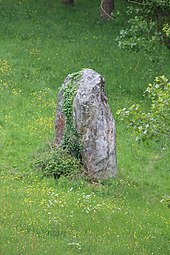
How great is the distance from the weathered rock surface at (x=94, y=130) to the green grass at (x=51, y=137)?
0.50 m

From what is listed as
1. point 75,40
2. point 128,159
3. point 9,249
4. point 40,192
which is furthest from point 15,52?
point 9,249

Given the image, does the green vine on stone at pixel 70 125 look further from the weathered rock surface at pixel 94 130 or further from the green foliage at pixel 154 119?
the green foliage at pixel 154 119

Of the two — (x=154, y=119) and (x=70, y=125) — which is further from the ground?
(x=154, y=119)

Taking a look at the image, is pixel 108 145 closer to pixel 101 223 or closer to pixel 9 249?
pixel 101 223

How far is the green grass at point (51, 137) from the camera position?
10414 millimetres

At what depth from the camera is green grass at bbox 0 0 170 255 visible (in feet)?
34.2

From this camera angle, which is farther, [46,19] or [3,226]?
[46,19]

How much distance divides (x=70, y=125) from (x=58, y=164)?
1161mm

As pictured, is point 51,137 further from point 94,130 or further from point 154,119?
point 154,119

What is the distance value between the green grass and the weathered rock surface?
50 cm

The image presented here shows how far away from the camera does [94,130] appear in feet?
49.6

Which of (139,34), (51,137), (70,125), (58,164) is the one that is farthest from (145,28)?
(58,164)

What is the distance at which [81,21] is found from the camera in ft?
97.1

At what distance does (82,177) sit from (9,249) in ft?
19.6
